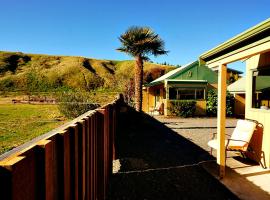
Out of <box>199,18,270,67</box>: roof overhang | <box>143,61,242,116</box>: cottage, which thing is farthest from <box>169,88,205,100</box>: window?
<box>199,18,270,67</box>: roof overhang

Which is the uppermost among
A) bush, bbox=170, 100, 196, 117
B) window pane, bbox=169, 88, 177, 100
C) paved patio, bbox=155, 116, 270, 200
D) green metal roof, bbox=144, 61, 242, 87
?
green metal roof, bbox=144, 61, 242, 87

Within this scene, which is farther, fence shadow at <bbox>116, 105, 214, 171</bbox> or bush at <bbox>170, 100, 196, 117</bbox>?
bush at <bbox>170, 100, 196, 117</bbox>

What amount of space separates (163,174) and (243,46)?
10.6 feet

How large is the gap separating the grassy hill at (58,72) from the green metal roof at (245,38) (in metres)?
65.4

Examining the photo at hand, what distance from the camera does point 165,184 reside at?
560cm

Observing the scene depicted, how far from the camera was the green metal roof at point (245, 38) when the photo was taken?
13.4ft

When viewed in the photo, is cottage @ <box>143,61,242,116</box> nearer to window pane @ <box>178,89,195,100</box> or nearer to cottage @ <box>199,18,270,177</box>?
window pane @ <box>178,89,195,100</box>

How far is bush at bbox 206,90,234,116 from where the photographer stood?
23141mm

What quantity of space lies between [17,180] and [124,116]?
14.1 meters

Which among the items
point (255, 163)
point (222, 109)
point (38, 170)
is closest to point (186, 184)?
point (222, 109)

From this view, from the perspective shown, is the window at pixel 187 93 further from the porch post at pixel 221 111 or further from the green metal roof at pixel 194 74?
the porch post at pixel 221 111

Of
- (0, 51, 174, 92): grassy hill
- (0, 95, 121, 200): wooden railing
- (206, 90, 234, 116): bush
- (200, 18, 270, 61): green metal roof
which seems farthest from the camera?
(0, 51, 174, 92): grassy hill

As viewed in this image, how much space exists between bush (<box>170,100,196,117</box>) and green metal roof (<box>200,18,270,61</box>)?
53.2 feet

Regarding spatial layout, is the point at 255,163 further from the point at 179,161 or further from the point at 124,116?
the point at 124,116
